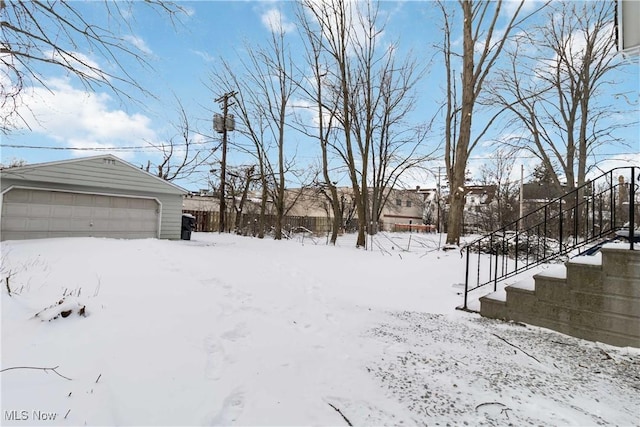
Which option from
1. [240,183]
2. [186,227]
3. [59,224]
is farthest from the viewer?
[240,183]

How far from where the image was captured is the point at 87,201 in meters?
10.3

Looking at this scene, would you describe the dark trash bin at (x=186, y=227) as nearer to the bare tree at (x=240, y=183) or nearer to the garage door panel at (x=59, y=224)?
the garage door panel at (x=59, y=224)

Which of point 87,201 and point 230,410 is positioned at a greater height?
point 87,201

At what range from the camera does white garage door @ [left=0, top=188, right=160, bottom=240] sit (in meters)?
9.04

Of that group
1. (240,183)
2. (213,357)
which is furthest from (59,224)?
(240,183)

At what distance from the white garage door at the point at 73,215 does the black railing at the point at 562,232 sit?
1090 centimetres

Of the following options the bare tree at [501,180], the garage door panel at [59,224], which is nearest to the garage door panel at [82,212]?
the garage door panel at [59,224]

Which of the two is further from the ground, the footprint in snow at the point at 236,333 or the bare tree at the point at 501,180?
the bare tree at the point at 501,180

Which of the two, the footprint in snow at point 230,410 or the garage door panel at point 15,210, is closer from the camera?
the footprint in snow at point 230,410

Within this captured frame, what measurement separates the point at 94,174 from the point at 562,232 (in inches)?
497

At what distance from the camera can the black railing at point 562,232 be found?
12.9 feet

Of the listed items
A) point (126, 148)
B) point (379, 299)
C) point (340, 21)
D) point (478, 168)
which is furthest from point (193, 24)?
point (478, 168)

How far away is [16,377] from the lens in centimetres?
198

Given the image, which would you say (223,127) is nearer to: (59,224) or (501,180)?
(59,224)
